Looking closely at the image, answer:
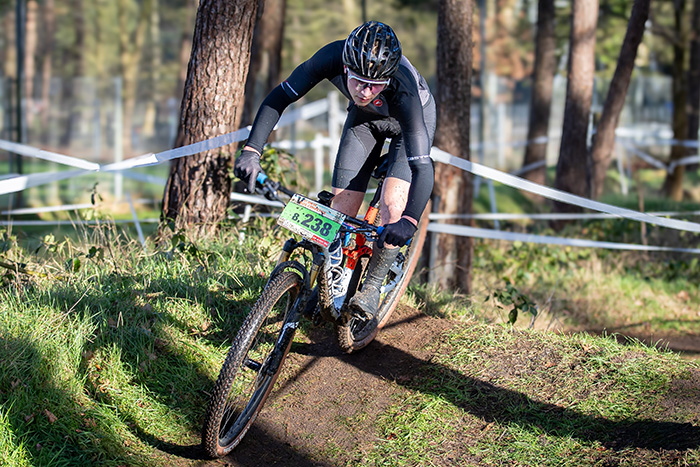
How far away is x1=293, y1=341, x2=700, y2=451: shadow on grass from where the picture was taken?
12.8 feet

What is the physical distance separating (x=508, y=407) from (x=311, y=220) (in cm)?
175

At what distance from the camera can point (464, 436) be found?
13.7 feet

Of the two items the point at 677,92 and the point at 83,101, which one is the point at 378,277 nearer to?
the point at 677,92

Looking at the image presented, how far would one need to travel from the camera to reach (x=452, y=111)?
7938mm

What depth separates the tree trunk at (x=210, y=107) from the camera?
6324 millimetres

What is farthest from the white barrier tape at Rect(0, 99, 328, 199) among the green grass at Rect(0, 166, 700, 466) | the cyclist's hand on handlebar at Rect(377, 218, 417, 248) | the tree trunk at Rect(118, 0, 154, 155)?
the tree trunk at Rect(118, 0, 154, 155)

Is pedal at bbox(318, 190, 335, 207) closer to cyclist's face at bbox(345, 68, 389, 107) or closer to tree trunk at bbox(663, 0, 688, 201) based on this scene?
cyclist's face at bbox(345, 68, 389, 107)

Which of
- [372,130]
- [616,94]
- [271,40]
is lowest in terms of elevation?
[372,130]

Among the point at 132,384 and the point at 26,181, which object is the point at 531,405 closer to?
the point at 132,384

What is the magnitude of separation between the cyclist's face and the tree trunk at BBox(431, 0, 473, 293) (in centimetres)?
394

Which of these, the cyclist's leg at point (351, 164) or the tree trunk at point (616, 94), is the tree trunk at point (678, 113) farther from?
the cyclist's leg at point (351, 164)

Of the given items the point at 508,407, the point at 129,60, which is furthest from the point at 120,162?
the point at 129,60

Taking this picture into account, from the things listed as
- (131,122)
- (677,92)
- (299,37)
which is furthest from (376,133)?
(299,37)

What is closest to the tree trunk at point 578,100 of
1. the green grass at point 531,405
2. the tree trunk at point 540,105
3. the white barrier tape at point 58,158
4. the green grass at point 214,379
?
the tree trunk at point 540,105
